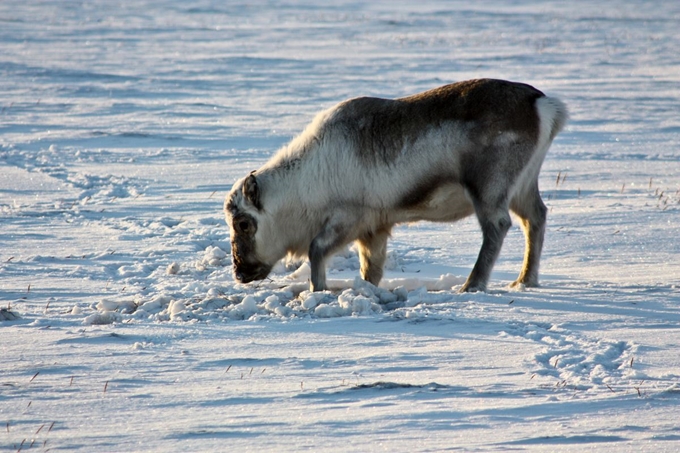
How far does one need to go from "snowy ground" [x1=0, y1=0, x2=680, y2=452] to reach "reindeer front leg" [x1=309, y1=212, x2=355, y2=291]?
251 mm

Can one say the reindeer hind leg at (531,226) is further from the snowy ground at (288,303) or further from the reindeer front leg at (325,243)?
the reindeer front leg at (325,243)

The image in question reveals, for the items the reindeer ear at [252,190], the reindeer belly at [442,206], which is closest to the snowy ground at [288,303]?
the reindeer belly at [442,206]

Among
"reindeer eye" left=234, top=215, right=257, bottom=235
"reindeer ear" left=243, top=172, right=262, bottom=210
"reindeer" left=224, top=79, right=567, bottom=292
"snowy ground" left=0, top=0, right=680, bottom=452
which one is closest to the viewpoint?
"snowy ground" left=0, top=0, right=680, bottom=452

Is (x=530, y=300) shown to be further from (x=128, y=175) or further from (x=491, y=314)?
(x=128, y=175)

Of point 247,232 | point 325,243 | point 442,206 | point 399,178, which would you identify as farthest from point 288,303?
point 442,206

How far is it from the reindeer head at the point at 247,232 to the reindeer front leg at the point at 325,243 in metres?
0.40

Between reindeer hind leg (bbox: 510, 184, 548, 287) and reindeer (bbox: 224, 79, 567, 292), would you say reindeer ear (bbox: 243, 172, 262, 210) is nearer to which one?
reindeer (bbox: 224, 79, 567, 292)

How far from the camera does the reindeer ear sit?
6523mm

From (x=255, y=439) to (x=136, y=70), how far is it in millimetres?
16099

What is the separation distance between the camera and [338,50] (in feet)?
75.1

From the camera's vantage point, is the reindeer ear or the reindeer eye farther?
the reindeer eye

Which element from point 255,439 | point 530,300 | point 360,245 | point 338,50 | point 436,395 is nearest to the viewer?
point 255,439

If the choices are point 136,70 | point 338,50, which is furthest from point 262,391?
point 338,50

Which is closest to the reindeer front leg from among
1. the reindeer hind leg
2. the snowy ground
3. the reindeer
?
the reindeer
